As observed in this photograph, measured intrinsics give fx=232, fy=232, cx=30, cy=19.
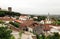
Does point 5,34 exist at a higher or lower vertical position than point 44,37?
higher

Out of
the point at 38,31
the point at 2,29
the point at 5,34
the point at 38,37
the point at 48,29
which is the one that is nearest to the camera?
the point at 5,34

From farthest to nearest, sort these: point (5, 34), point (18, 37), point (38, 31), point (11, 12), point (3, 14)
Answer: point (11, 12) → point (3, 14) → point (38, 31) → point (18, 37) → point (5, 34)

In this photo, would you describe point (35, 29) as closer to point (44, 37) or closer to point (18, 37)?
point (44, 37)

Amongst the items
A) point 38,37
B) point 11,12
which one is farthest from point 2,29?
point 11,12

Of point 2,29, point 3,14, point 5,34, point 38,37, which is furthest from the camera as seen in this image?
point 3,14

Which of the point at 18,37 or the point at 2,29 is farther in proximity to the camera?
the point at 18,37

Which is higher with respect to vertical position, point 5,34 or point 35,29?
point 5,34

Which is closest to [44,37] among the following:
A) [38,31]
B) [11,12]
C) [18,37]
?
[38,31]

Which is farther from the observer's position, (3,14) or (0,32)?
(3,14)

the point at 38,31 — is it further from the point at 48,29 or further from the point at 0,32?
the point at 0,32
